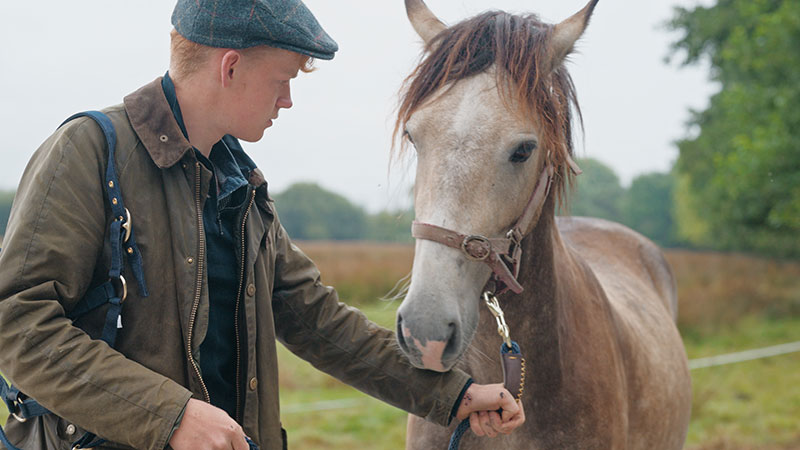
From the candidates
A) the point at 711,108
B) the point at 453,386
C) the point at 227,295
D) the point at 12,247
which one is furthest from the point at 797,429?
the point at 711,108

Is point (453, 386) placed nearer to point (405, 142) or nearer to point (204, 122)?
point (405, 142)

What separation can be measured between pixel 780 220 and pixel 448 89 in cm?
1039

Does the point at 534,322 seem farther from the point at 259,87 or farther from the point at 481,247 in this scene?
the point at 259,87

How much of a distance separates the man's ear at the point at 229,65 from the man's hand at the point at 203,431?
2.40 ft

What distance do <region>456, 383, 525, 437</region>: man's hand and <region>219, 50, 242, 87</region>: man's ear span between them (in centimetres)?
105

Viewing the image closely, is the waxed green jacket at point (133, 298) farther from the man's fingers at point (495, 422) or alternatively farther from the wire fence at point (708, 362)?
the wire fence at point (708, 362)

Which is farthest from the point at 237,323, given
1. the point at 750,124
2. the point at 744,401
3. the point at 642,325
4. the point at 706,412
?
the point at 750,124

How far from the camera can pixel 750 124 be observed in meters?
11.0

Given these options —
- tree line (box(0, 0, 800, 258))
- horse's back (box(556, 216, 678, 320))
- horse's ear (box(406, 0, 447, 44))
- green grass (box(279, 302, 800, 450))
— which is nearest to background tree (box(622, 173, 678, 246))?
tree line (box(0, 0, 800, 258))

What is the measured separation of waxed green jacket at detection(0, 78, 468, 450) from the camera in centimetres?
133

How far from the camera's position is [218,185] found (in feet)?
5.82

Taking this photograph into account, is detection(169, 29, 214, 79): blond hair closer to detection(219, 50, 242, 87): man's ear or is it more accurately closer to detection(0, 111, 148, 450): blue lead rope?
detection(219, 50, 242, 87): man's ear

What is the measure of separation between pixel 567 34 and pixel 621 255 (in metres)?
2.43

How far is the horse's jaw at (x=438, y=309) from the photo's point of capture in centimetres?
160
